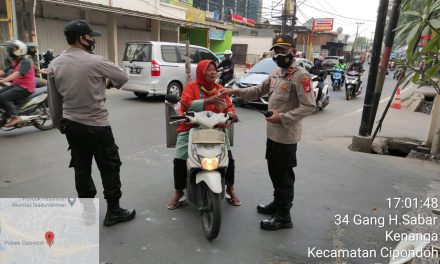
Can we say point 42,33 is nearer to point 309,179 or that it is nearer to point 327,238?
point 309,179

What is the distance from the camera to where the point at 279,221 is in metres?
3.44

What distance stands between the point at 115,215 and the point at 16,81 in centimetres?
401

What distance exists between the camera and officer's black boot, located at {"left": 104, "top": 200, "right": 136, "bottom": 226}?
333 centimetres

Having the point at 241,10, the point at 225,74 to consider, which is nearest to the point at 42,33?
the point at 225,74

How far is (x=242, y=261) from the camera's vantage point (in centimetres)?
289

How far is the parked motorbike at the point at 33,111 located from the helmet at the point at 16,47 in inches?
34.3

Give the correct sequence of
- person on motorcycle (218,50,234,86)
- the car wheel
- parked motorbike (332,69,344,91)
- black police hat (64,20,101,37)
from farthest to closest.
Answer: parked motorbike (332,69,344,91) < person on motorcycle (218,50,234,86) < the car wheel < black police hat (64,20,101,37)

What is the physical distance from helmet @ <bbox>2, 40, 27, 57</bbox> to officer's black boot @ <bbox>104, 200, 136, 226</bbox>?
3856 mm

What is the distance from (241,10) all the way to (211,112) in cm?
4443

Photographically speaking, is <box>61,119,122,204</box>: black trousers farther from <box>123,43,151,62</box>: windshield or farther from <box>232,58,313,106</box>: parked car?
<box>123,43,151,62</box>: windshield

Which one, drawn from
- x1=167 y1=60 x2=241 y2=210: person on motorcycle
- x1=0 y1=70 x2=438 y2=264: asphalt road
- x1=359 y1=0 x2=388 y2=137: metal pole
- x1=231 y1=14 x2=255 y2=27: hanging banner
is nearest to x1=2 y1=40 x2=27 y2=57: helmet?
x1=0 y1=70 x2=438 y2=264: asphalt road

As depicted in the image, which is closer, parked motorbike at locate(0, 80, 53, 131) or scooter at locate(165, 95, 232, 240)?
scooter at locate(165, 95, 232, 240)

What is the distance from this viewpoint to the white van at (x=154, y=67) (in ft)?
33.0

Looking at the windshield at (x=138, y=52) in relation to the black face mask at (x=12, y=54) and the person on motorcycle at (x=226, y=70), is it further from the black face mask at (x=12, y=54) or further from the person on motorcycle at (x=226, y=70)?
the black face mask at (x=12, y=54)
